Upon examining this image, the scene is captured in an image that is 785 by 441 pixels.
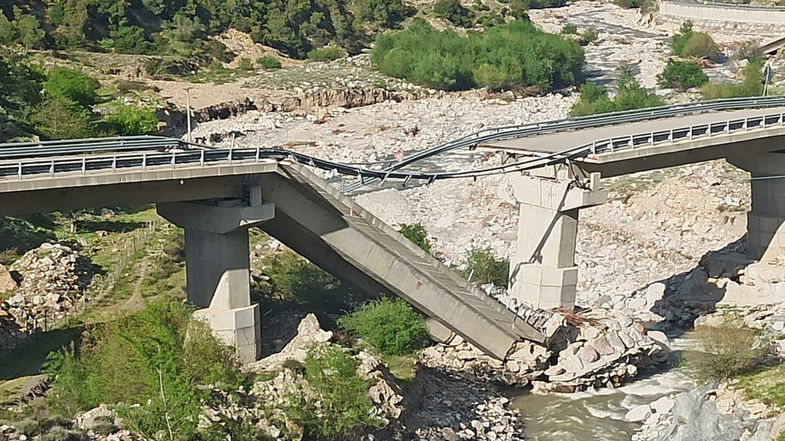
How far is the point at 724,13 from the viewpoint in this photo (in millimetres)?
110750

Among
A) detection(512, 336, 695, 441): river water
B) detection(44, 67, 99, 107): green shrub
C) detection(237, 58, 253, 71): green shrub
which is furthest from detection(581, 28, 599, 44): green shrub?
detection(512, 336, 695, 441): river water

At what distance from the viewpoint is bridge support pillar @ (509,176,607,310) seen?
3127 centimetres

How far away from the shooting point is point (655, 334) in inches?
1307

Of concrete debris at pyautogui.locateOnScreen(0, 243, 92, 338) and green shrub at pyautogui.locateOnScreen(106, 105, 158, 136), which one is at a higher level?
concrete debris at pyautogui.locateOnScreen(0, 243, 92, 338)

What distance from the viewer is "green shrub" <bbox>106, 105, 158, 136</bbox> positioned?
54.2 meters

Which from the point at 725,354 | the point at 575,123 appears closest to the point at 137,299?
the point at 575,123

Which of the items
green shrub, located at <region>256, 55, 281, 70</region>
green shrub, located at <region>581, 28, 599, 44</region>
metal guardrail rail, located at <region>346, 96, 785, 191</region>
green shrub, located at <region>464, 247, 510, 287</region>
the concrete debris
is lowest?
green shrub, located at <region>581, 28, 599, 44</region>

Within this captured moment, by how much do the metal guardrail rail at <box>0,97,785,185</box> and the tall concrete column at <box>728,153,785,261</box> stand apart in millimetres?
1856

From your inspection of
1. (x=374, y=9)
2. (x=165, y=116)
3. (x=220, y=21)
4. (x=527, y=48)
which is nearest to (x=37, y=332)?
(x=165, y=116)

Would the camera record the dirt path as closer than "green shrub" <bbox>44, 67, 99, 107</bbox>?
Yes

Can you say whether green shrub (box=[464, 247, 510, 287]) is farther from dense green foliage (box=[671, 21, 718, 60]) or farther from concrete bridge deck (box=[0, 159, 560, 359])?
dense green foliage (box=[671, 21, 718, 60])

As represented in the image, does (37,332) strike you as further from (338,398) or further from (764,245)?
(764,245)

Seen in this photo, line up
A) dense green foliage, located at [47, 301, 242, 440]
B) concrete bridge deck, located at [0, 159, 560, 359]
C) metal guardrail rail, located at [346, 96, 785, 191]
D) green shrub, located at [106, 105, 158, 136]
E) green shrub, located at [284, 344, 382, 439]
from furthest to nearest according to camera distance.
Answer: green shrub, located at [106, 105, 158, 136] < metal guardrail rail, located at [346, 96, 785, 191] < concrete bridge deck, located at [0, 159, 560, 359] < green shrub, located at [284, 344, 382, 439] < dense green foliage, located at [47, 301, 242, 440]

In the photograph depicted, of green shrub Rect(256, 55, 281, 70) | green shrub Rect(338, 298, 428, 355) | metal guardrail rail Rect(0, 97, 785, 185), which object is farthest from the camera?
Result: green shrub Rect(256, 55, 281, 70)
